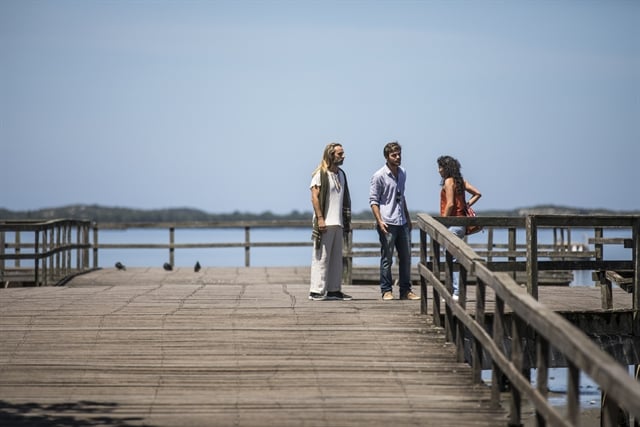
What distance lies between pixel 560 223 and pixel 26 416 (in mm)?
5449

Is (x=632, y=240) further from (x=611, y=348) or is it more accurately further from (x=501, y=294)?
(x=501, y=294)

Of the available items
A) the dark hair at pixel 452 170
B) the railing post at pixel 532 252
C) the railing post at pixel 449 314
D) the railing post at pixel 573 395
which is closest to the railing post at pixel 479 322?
the railing post at pixel 449 314

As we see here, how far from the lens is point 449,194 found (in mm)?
12297

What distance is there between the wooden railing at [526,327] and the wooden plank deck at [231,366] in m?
0.32

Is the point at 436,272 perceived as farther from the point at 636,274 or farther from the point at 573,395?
the point at 573,395

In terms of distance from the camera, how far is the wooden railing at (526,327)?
5.35 metres

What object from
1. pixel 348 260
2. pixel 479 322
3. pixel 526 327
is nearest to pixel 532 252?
pixel 526 327

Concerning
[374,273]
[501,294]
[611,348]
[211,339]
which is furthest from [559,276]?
[501,294]

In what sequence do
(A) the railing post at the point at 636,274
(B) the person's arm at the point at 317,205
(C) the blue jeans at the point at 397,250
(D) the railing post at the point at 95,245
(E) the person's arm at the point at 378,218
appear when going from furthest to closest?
(D) the railing post at the point at 95,245 < (C) the blue jeans at the point at 397,250 < (E) the person's arm at the point at 378,218 < (B) the person's arm at the point at 317,205 < (A) the railing post at the point at 636,274

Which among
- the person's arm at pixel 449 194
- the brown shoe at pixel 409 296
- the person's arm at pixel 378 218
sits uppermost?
the person's arm at pixel 449 194

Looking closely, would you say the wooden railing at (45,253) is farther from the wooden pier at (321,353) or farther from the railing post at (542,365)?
the railing post at (542,365)

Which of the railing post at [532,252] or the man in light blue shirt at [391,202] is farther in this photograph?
the man in light blue shirt at [391,202]

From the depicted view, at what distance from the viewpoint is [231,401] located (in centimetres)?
756

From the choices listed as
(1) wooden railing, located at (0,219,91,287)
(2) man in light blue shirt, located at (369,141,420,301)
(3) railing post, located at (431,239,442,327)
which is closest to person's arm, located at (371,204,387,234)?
(2) man in light blue shirt, located at (369,141,420,301)
